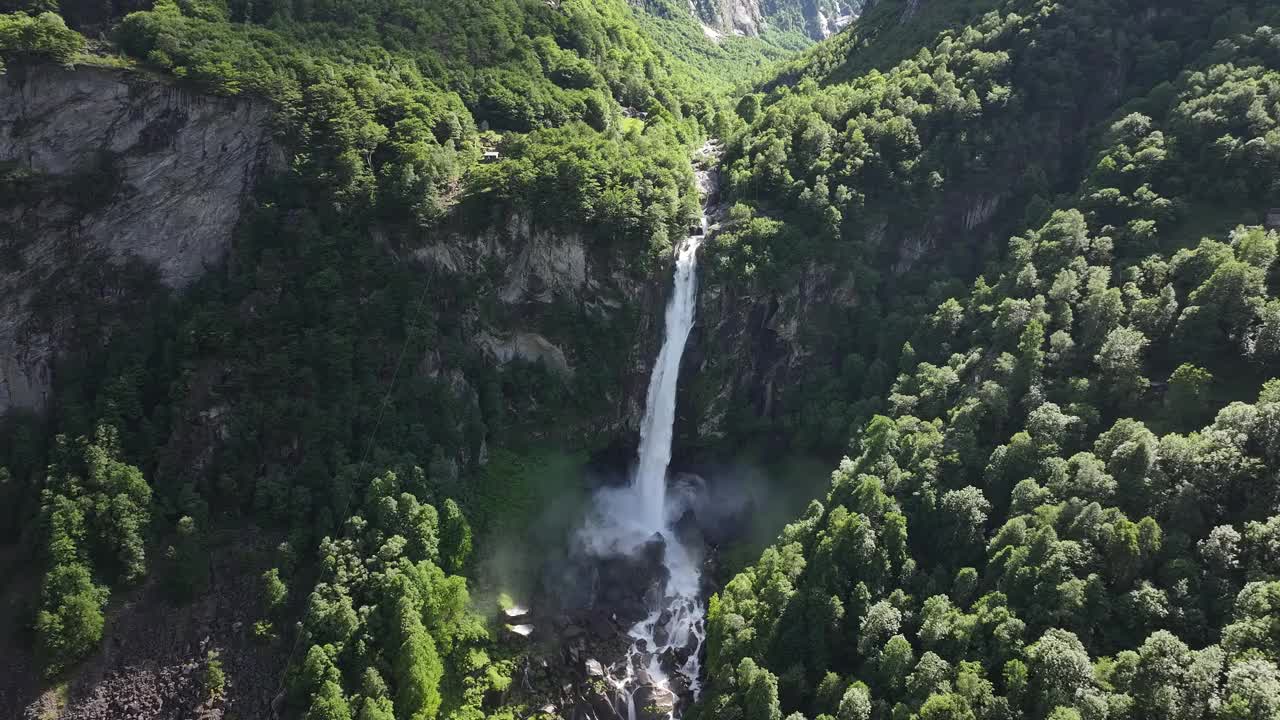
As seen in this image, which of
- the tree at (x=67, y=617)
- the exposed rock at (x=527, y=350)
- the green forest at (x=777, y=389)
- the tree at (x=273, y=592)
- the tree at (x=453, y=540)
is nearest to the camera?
the green forest at (x=777, y=389)

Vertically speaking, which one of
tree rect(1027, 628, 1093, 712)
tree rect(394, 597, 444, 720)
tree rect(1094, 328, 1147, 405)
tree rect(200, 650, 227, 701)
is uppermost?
Result: tree rect(1094, 328, 1147, 405)

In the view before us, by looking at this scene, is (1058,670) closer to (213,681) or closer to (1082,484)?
(1082,484)

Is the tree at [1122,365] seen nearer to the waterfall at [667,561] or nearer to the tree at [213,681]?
the waterfall at [667,561]

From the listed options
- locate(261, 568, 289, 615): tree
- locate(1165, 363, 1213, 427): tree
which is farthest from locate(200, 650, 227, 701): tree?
locate(1165, 363, 1213, 427): tree

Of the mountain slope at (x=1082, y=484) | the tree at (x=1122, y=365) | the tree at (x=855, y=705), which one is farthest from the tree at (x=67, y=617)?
the tree at (x=1122, y=365)

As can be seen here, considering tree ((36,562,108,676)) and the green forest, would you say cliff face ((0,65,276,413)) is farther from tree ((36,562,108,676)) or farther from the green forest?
tree ((36,562,108,676))

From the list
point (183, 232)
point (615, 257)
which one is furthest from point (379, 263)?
point (615, 257)
